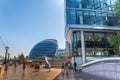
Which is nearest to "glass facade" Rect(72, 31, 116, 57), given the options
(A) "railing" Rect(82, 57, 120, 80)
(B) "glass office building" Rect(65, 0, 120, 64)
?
(B) "glass office building" Rect(65, 0, 120, 64)

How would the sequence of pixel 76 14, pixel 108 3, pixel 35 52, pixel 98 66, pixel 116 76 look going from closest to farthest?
pixel 116 76 < pixel 98 66 < pixel 76 14 < pixel 108 3 < pixel 35 52

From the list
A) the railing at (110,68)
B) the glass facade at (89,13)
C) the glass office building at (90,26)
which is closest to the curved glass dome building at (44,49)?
the glass office building at (90,26)

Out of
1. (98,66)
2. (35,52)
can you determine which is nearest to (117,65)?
(98,66)

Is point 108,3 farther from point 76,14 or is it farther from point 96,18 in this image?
point 76,14

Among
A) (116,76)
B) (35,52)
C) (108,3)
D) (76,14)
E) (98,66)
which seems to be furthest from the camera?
(35,52)

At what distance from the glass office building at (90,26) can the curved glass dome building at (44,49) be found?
7450cm

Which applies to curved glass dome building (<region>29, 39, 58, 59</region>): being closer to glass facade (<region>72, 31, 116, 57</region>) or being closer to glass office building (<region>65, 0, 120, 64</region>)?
glass facade (<region>72, 31, 116, 57</region>)

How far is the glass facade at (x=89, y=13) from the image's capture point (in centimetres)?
3525

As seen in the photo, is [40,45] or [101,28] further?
[40,45]

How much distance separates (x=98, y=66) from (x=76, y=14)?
21028 mm

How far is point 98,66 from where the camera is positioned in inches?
621

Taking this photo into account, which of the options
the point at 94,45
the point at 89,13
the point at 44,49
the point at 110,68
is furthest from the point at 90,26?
the point at 44,49

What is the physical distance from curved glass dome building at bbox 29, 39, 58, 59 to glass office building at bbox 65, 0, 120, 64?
74.5 metres

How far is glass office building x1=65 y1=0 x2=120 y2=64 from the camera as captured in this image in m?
35.3
